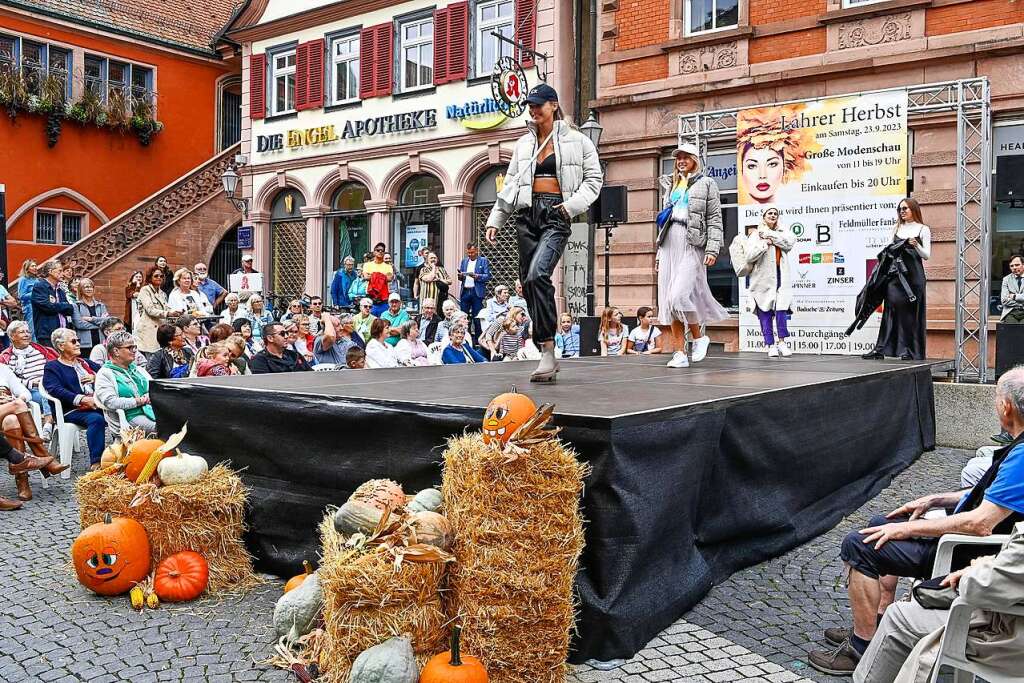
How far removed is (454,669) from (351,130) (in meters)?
20.1

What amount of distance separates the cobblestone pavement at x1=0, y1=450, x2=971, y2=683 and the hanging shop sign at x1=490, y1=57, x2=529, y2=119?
13610 mm

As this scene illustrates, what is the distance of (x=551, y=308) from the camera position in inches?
255

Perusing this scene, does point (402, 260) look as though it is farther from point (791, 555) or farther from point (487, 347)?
point (791, 555)

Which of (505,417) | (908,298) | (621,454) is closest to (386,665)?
(505,417)

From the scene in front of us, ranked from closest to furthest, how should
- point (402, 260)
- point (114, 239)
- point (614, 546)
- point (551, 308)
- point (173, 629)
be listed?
point (614, 546), point (173, 629), point (551, 308), point (402, 260), point (114, 239)

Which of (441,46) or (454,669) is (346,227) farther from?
(454,669)

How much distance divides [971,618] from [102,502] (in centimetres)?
435

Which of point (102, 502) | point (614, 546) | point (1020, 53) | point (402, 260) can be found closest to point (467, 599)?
point (614, 546)

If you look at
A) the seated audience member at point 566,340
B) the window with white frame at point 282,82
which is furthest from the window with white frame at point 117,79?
the seated audience member at point 566,340

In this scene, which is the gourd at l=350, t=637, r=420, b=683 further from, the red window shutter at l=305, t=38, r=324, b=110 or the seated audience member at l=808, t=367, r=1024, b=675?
the red window shutter at l=305, t=38, r=324, b=110

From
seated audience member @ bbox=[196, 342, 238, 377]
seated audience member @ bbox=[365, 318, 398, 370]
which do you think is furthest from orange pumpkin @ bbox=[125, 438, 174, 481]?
seated audience member @ bbox=[365, 318, 398, 370]

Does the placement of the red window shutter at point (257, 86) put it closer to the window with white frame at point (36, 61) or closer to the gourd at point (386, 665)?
the window with white frame at point (36, 61)

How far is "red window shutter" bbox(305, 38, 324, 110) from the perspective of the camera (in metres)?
23.0

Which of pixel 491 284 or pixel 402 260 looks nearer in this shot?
pixel 491 284
